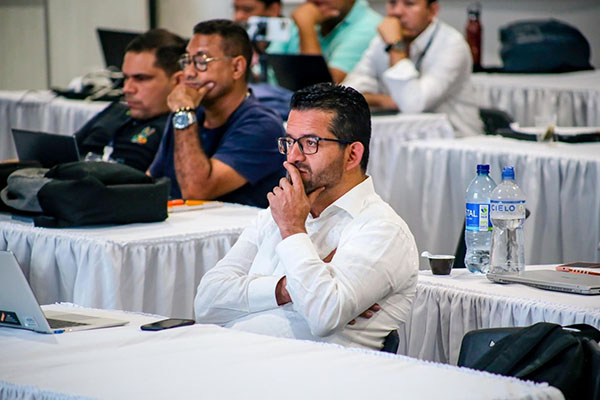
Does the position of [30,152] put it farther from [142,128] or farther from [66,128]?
[66,128]

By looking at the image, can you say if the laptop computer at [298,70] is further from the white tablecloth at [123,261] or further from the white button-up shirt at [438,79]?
the white tablecloth at [123,261]

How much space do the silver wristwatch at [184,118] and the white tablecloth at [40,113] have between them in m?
1.96

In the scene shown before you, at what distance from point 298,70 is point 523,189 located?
65.3 inches

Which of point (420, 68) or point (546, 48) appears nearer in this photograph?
point (420, 68)

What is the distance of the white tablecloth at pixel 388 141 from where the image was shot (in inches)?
194

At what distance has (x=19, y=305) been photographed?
78.1 inches

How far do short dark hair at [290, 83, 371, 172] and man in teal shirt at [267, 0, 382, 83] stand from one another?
3.66m

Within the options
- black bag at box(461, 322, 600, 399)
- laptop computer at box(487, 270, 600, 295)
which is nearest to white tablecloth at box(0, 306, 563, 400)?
black bag at box(461, 322, 600, 399)

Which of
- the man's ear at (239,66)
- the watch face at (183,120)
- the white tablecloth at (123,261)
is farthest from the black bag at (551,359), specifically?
the man's ear at (239,66)

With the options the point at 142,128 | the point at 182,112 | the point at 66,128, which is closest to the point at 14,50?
the point at 66,128

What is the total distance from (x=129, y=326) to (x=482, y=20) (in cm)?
638

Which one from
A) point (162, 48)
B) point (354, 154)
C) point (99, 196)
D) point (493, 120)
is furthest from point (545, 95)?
point (354, 154)

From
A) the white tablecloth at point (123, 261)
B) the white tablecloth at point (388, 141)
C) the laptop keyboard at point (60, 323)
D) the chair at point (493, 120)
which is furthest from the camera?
the chair at point (493, 120)

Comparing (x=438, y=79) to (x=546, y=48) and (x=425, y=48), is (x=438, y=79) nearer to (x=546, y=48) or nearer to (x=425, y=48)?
(x=425, y=48)
